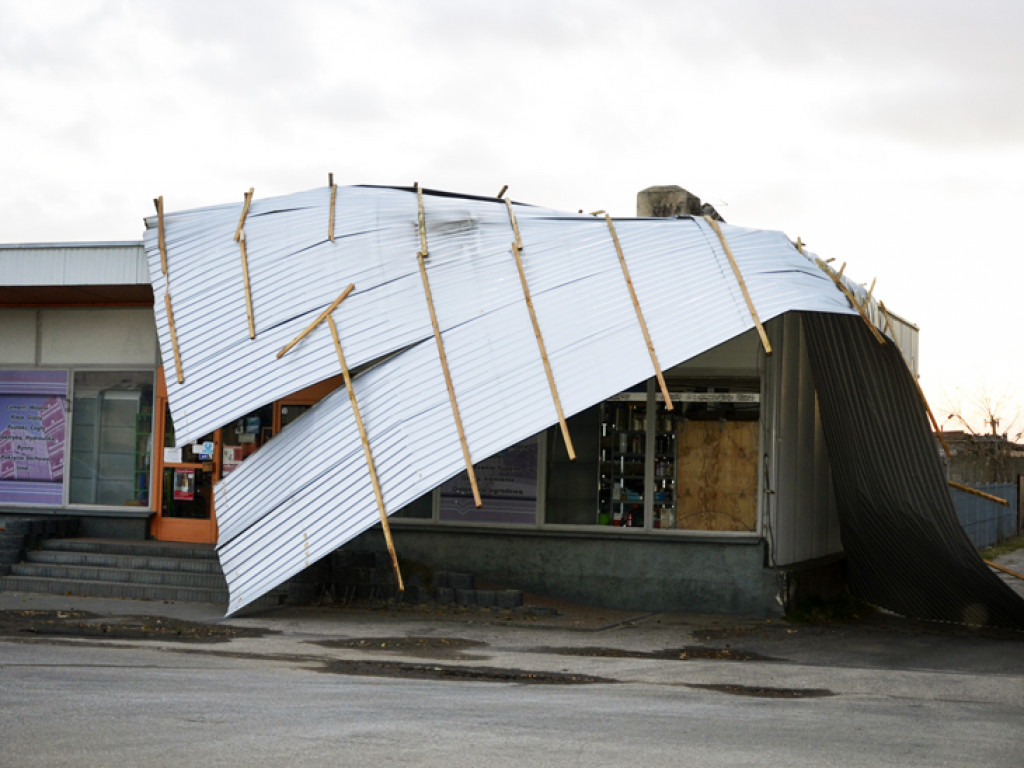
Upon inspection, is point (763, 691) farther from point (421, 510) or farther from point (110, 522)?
point (110, 522)

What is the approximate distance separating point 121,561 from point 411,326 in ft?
18.9

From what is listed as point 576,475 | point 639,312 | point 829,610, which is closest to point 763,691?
point 639,312

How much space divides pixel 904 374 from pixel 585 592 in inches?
192

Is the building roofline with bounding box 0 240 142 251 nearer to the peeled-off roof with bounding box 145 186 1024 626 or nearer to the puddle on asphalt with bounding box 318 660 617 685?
the peeled-off roof with bounding box 145 186 1024 626

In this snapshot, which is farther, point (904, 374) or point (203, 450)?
point (203, 450)

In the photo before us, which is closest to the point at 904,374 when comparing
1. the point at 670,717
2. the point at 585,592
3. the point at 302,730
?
the point at 585,592

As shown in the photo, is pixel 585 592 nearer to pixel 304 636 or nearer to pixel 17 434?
pixel 304 636

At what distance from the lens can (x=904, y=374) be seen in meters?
15.1

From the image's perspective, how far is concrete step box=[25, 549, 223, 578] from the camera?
1641 cm

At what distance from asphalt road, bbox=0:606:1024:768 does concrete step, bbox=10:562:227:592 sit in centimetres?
193

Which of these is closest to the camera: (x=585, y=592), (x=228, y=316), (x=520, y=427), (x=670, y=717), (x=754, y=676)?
(x=670, y=717)

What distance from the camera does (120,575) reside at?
16.4 metres

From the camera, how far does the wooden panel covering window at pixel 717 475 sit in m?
15.8

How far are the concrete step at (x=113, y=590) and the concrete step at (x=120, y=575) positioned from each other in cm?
12
